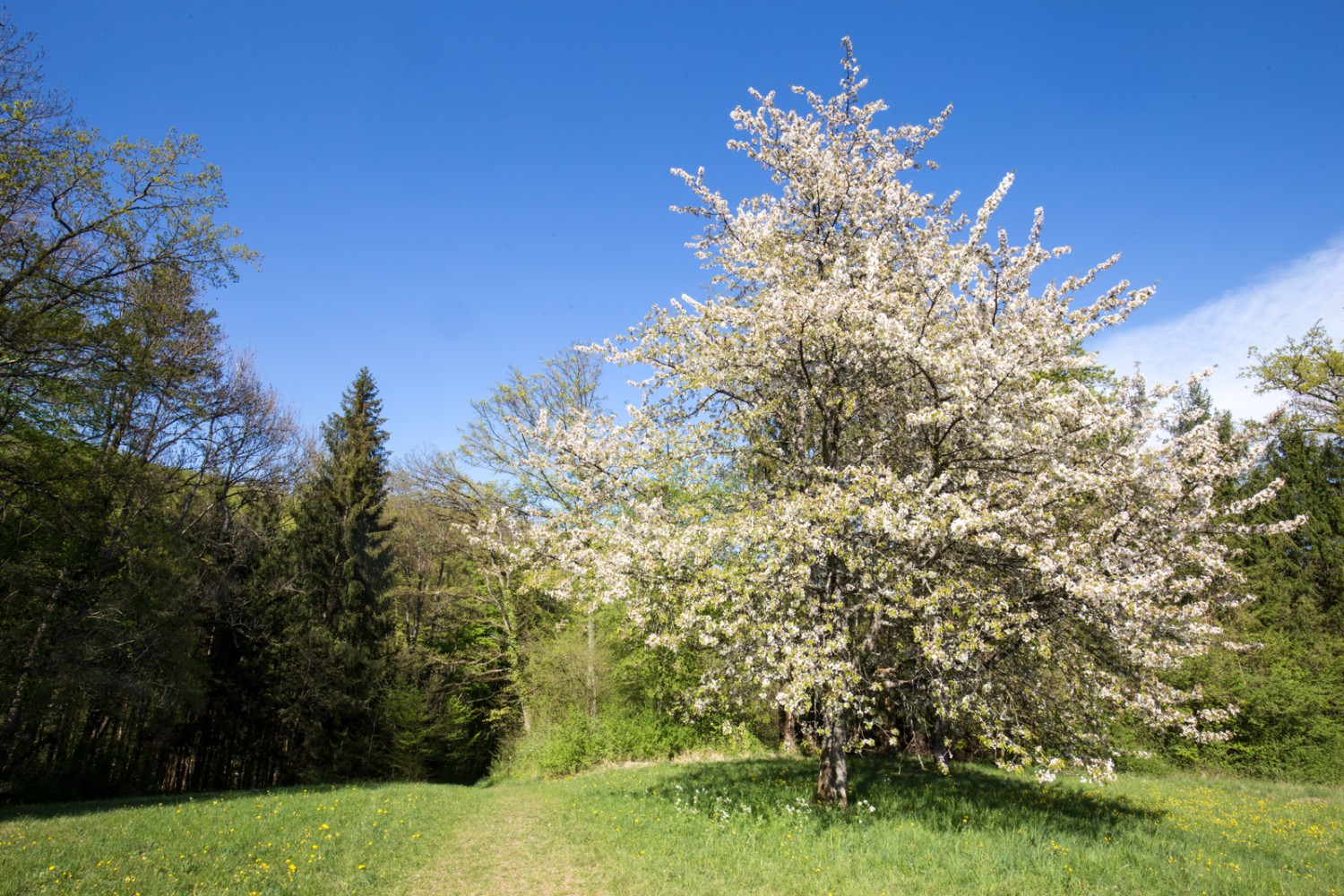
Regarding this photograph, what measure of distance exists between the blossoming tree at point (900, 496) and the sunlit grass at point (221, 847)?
4511 mm

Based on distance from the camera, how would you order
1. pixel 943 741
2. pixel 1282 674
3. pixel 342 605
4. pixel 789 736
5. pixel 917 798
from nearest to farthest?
pixel 943 741
pixel 917 798
pixel 789 736
pixel 1282 674
pixel 342 605

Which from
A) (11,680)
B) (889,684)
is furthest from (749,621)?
(11,680)

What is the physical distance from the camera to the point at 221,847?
26.0 feet

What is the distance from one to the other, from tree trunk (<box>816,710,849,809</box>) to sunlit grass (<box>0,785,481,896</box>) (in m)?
5.80

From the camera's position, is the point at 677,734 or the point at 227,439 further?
the point at 227,439

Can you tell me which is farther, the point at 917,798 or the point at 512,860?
the point at 917,798

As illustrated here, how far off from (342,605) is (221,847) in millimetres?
17856

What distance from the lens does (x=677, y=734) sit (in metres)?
19.4

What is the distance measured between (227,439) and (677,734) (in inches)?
701

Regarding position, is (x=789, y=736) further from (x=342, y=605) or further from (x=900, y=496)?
(x=342, y=605)

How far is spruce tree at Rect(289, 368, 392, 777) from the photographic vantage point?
23109 mm

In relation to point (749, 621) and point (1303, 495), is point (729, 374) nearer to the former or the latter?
point (749, 621)

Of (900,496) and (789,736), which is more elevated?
(900,496)

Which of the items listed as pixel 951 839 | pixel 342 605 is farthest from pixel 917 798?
pixel 342 605
